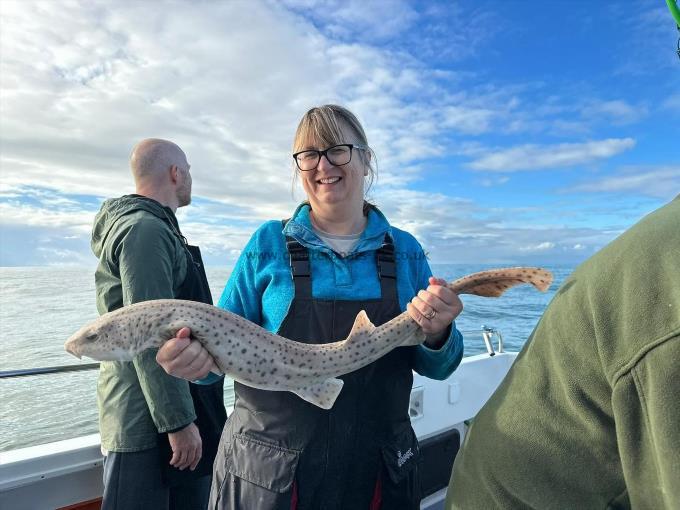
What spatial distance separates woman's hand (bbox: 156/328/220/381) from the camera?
2.11 metres

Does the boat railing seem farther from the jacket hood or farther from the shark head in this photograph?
the shark head

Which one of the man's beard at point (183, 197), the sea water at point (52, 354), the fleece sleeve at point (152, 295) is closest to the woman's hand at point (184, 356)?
the fleece sleeve at point (152, 295)

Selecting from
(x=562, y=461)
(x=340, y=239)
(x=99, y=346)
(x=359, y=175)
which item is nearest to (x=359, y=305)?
(x=340, y=239)

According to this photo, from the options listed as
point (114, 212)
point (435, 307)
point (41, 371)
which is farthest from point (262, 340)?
point (41, 371)

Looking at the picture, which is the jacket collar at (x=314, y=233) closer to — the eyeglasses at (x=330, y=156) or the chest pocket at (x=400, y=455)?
the eyeglasses at (x=330, y=156)

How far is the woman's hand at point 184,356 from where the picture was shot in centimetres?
211

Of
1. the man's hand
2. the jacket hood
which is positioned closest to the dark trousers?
the man's hand

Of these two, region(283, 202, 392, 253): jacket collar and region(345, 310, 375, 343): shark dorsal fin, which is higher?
region(283, 202, 392, 253): jacket collar

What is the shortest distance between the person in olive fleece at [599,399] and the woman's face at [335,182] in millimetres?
1775

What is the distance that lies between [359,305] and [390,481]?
981 millimetres

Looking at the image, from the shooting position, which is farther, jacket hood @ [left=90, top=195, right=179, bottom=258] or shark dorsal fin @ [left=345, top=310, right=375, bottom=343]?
jacket hood @ [left=90, top=195, right=179, bottom=258]

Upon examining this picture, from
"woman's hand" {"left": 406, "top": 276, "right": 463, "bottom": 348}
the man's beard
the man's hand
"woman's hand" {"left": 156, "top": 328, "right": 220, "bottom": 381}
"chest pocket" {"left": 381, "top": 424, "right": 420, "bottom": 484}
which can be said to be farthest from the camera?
the man's beard

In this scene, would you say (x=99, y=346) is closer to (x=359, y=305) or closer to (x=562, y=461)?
(x=359, y=305)

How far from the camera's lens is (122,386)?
10.3ft
